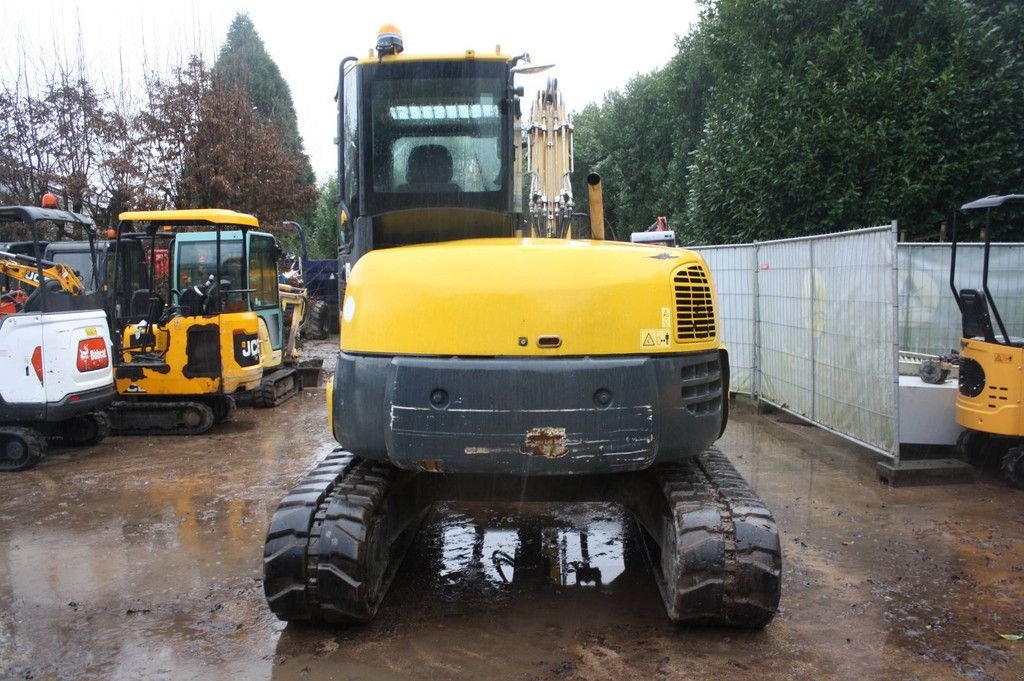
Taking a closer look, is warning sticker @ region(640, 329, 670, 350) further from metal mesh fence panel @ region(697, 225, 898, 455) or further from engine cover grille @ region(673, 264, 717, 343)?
metal mesh fence panel @ region(697, 225, 898, 455)

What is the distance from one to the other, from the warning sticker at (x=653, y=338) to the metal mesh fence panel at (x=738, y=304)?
7088 millimetres

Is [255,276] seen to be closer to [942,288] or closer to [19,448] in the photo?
[19,448]

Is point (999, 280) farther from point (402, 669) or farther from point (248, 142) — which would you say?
point (248, 142)

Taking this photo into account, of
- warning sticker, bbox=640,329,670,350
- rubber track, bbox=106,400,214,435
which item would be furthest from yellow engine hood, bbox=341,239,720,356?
rubber track, bbox=106,400,214,435

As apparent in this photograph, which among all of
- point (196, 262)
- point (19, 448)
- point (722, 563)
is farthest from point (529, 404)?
point (196, 262)

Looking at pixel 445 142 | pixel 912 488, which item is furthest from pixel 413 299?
pixel 912 488

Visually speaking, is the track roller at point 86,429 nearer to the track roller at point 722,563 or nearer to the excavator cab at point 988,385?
the track roller at point 722,563

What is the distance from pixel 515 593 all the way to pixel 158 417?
6.83 metres

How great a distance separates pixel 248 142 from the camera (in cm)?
2009

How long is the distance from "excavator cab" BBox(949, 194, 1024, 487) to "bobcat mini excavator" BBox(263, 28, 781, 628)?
3.27m

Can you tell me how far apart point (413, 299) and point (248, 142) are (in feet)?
56.8

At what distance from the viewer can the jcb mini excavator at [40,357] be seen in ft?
28.1

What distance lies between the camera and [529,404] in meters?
4.08

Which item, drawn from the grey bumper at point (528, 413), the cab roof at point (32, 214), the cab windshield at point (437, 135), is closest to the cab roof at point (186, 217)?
the cab roof at point (32, 214)
